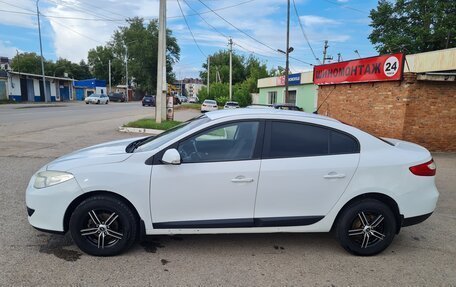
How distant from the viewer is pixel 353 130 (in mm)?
3955

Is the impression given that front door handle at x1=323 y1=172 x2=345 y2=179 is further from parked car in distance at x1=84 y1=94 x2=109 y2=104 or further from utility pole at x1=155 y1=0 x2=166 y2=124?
parked car in distance at x1=84 y1=94 x2=109 y2=104

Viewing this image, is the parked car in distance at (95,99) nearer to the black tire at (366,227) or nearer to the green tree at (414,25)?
the green tree at (414,25)

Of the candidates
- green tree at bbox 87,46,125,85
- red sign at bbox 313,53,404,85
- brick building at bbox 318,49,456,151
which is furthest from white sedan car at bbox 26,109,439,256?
green tree at bbox 87,46,125,85

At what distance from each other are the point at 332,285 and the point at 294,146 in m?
1.41

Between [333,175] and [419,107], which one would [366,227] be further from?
[419,107]

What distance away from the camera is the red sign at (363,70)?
1220 centimetres

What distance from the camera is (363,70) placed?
14.0 metres

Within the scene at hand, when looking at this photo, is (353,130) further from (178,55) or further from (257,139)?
(178,55)

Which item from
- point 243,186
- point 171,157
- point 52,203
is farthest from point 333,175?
point 52,203

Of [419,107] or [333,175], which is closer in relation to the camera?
[333,175]

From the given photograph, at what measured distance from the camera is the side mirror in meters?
3.53

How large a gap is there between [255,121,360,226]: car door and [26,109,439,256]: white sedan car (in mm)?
11

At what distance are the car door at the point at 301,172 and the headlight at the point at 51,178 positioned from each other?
1.98 metres

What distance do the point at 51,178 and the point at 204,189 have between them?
156cm
